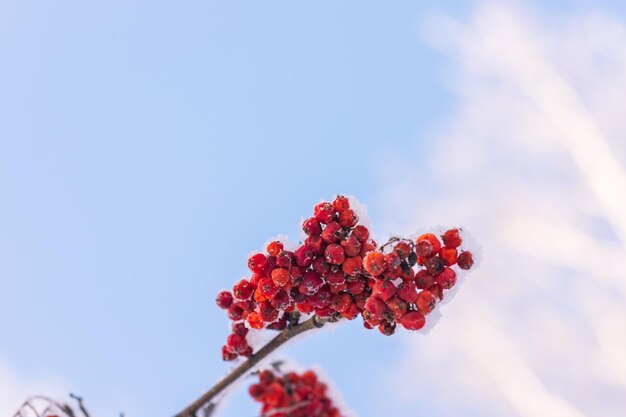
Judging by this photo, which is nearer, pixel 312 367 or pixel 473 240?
pixel 312 367

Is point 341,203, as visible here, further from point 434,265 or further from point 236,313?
point 236,313

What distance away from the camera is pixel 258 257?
574cm

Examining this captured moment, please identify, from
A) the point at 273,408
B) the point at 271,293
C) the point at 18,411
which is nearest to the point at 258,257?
the point at 271,293

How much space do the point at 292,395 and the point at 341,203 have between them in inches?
75.3

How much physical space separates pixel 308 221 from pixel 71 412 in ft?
7.59

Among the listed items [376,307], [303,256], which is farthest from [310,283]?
[376,307]

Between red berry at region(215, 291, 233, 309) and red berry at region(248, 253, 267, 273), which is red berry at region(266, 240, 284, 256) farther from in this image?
red berry at region(215, 291, 233, 309)

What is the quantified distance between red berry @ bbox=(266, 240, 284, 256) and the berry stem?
63cm

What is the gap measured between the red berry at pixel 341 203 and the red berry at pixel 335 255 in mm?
361

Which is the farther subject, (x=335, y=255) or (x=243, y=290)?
(x=243, y=290)

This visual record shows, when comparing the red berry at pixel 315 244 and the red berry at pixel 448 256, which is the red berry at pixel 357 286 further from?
the red berry at pixel 448 256

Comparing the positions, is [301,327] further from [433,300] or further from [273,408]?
[273,408]

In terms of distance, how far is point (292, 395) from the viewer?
429 centimetres

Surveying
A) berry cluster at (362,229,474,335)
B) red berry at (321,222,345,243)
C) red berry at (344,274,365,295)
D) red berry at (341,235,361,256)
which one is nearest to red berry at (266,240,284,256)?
red berry at (321,222,345,243)
